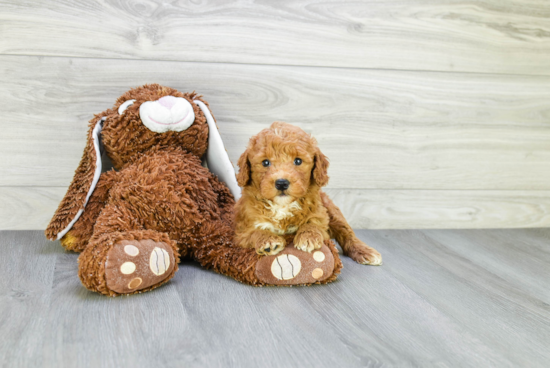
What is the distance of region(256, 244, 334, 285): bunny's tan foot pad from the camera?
97 cm

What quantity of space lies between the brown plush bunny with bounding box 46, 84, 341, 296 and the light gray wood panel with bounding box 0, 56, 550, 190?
0.16 metres

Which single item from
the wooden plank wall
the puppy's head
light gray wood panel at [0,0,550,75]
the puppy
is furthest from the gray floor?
light gray wood panel at [0,0,550,75]

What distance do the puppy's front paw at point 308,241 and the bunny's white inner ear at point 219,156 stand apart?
0.89 ft

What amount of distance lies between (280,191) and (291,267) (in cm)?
16

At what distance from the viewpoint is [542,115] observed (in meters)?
1.56

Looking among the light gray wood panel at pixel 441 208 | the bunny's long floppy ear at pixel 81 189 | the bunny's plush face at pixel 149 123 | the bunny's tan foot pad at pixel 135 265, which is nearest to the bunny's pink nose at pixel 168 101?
the bunny's plush face at pixel 149 123

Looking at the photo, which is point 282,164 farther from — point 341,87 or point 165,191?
point 341,87

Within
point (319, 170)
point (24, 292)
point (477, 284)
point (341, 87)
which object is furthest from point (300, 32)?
point (24, 292)

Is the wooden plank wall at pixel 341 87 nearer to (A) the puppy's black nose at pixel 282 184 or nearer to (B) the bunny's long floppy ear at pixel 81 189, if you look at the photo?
(B) the bunny's long floppy ear at pixel 81 189

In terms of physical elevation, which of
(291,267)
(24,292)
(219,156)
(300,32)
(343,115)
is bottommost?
(24,292)

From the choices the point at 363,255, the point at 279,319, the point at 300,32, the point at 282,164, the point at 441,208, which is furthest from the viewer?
the point at 441,208

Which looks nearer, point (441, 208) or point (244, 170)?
point (244, 170)

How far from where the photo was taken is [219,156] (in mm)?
1206

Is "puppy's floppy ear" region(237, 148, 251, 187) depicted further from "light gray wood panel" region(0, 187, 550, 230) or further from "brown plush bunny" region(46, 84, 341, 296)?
"light gray wood panel" region(0, 187, 550, 230)
